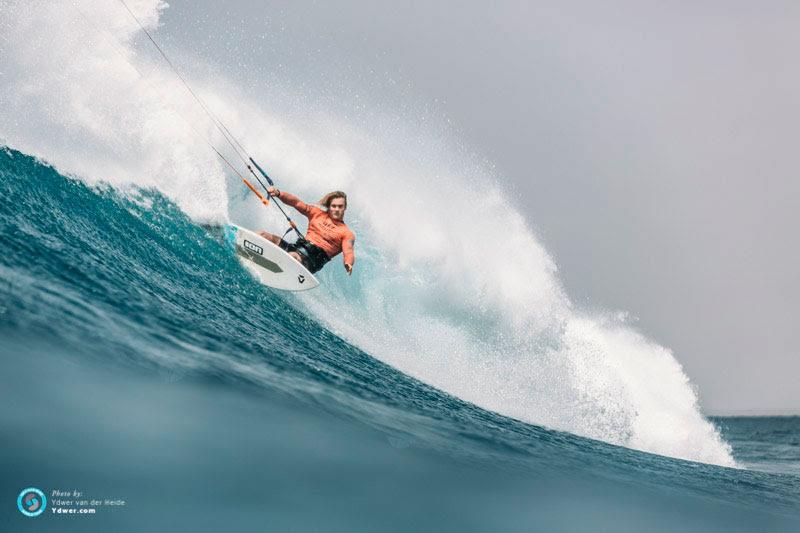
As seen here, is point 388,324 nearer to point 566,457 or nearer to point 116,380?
point 566,457

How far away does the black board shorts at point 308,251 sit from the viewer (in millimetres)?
8906

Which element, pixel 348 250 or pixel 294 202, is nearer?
pixel 348 250

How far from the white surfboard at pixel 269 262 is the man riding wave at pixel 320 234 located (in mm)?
208

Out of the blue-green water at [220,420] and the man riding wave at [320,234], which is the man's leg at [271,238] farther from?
the blue-green water at [220,420]

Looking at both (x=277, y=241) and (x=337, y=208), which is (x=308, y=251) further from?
(x=337, y=208)

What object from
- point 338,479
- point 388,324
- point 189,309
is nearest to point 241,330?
point 189,309

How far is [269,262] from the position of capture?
871cm

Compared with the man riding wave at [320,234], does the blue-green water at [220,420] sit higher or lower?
lower

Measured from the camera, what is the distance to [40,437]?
4172mm

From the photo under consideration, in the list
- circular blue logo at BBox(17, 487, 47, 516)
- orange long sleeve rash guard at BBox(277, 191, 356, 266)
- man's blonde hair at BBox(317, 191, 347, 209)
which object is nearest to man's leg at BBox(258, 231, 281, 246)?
orange long sleeve rash guard at BBox(277, 191, 356, 266)

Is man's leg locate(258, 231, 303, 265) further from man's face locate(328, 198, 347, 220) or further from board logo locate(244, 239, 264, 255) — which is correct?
man's face locate(328, 198, 347, 220)

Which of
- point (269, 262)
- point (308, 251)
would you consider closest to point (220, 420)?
point (269, 262)

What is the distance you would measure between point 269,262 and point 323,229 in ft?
3.10

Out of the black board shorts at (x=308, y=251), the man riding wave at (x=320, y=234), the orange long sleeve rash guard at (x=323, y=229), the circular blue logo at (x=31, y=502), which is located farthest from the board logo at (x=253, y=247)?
the circular blue logo at (x=31, y=502)
